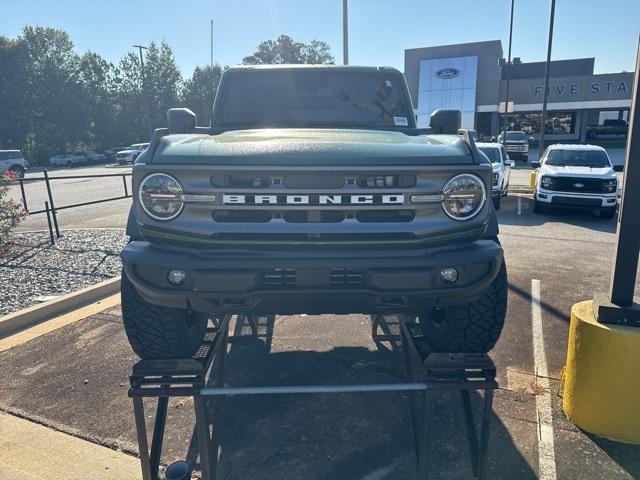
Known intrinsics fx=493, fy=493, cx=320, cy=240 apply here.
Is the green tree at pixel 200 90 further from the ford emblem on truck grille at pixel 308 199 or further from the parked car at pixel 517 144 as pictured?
the ford emblem on truck grille at pixel 308 199

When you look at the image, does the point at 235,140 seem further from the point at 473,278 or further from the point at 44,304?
the point at 44,304

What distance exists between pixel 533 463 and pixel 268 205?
83.1 inches

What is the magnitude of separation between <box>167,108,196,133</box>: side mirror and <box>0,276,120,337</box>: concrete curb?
281 cm

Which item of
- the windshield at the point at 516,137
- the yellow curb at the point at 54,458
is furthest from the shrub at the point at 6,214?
the windshield at the point at 516,137

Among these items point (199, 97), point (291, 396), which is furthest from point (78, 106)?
point (291, 396)

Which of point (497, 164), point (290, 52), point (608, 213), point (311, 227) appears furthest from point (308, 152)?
point (290, 52)

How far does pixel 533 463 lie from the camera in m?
2.82

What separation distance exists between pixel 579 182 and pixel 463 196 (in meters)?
10.3

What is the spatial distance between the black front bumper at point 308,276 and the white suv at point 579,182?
10.1 meters

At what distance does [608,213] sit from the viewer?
11.2 meters

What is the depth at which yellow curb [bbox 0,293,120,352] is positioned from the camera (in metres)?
4.56

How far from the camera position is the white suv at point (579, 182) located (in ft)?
36.0

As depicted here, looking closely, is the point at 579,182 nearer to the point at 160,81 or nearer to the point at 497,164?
the point at 497,164

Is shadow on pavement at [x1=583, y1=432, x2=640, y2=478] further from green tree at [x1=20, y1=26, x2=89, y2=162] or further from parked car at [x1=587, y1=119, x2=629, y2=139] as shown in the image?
green tree at [x1=20, y1=26, x2=89, y2=162]
